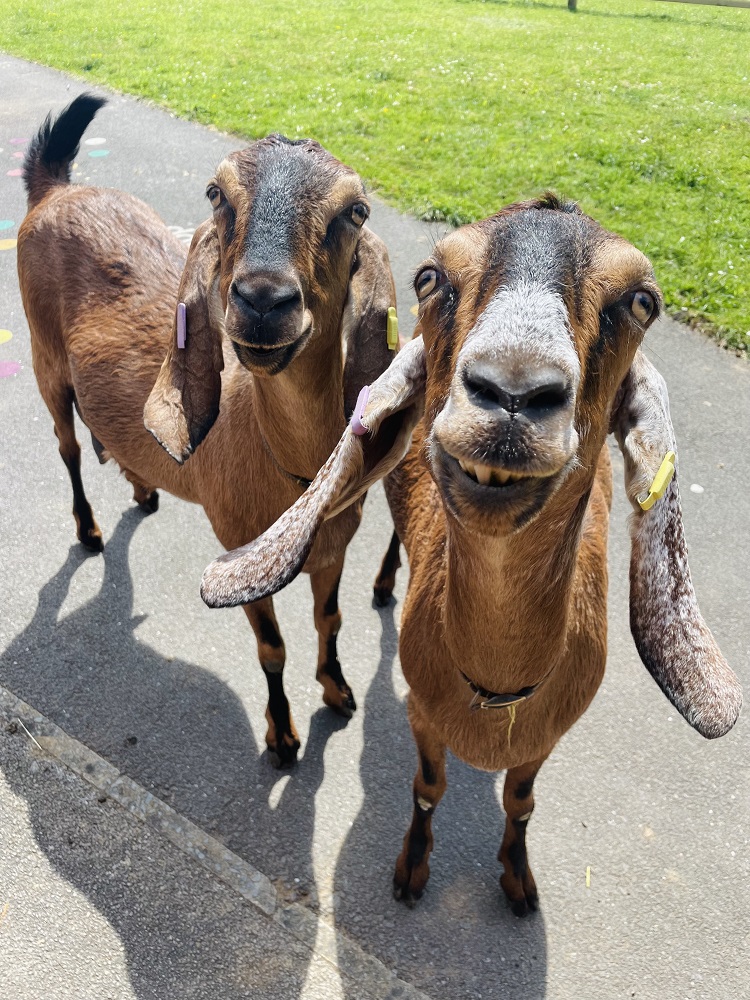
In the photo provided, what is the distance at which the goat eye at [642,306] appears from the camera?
188 cm

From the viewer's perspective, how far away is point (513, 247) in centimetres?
185

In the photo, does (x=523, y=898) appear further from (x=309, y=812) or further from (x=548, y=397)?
(x=548, y=397)

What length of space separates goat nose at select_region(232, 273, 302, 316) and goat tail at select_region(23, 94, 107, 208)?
262cm

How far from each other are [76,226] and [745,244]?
17.6 ft

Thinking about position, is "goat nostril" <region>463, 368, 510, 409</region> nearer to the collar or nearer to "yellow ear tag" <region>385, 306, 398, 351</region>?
the collar

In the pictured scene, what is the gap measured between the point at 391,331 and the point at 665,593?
4.47 feet

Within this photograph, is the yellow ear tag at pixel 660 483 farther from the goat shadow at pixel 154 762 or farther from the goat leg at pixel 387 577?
the goat leg at pixel 387 577

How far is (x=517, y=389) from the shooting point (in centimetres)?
156

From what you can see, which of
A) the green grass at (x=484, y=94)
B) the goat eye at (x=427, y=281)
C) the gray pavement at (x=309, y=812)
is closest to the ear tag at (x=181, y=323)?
the goat eye at (x=427, y=281)

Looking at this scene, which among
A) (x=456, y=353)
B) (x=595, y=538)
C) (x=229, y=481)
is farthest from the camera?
(x=229, y=481)

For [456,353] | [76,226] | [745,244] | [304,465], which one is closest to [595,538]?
[304,465]

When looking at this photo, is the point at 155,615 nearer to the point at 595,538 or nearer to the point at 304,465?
the point at 304,465

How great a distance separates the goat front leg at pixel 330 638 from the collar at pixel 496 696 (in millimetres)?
1260

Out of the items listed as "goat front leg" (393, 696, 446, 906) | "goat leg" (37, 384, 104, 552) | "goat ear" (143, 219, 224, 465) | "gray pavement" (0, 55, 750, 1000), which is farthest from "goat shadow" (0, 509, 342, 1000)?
"goat ear" (143, 219, 224, 465)
